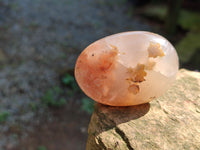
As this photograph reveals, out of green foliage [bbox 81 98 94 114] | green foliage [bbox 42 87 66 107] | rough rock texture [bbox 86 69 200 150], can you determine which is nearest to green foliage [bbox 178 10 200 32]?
green foliage [bbox 81 98 94 114]

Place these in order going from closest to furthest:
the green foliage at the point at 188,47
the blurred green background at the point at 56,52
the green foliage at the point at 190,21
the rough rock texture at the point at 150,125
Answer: the rough rock texture at the point at 150,125 → the blurred green background at the point at 56,52 → the green foliage at the point at 188,47 → the green foliage at the point at 190,21

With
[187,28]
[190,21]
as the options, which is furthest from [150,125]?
[190,21]

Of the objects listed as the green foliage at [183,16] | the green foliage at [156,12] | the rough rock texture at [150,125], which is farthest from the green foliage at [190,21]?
the rough rock texture at [150,125]

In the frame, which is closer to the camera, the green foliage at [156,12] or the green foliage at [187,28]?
the green foliage at [187,28]

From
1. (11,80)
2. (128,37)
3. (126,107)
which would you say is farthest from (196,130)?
(11,80)

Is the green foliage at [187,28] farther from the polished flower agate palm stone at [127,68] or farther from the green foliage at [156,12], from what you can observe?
the polished flower agate palm stone at [127,68]

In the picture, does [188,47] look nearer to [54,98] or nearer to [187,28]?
[187,28]
